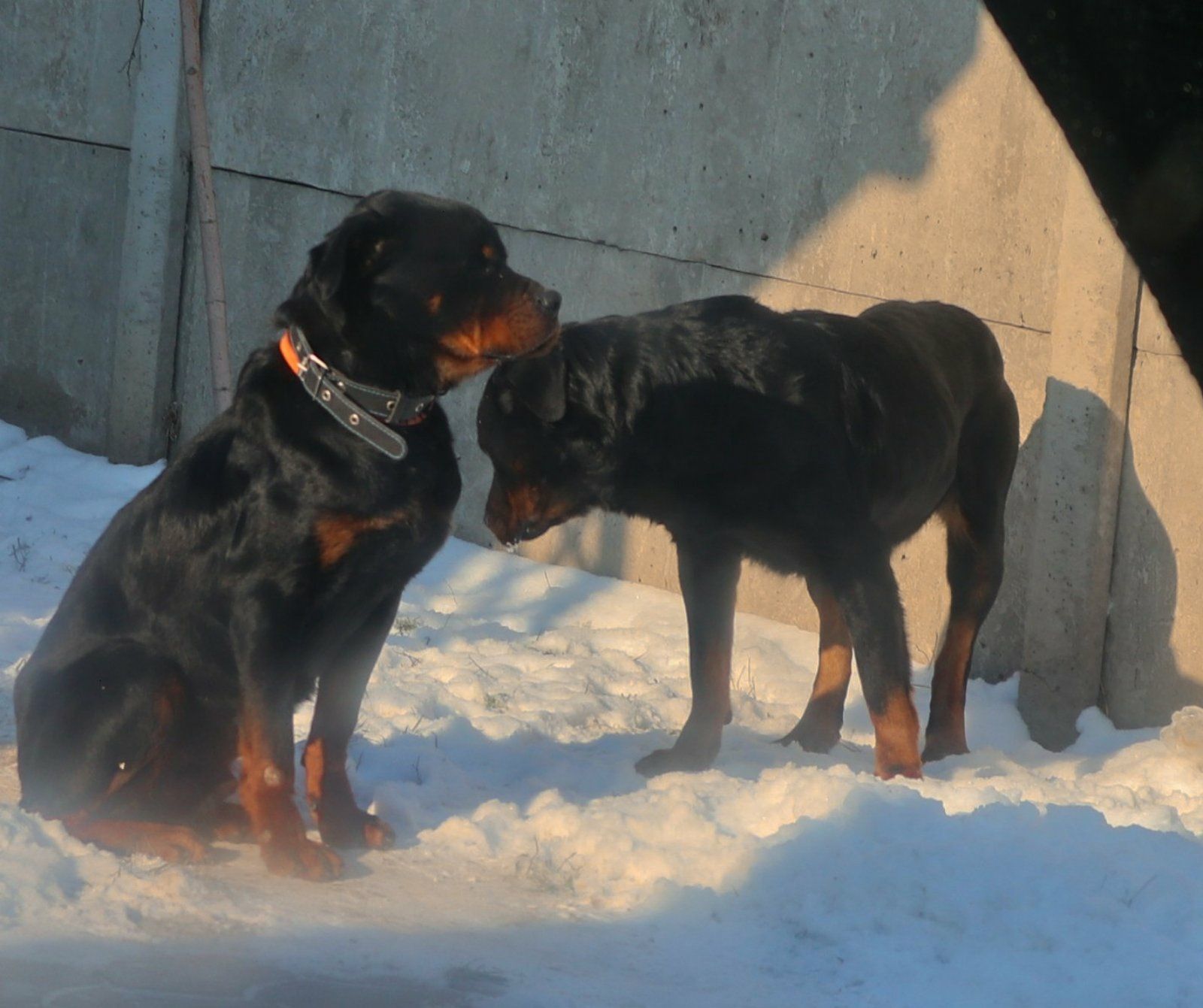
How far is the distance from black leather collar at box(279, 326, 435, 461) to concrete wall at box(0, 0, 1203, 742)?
2.56 meters

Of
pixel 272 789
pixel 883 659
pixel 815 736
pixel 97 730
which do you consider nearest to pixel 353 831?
pixel 272 789

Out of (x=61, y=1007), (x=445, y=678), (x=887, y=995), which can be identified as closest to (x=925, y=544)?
(x=445, y=678)

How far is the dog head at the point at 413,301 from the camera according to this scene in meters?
3.46

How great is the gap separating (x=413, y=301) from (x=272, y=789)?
1205mm

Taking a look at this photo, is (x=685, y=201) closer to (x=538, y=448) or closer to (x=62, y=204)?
(x=538, y=448)

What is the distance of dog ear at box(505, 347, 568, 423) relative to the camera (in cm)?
409

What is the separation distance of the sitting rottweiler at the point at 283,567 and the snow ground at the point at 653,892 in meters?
0.15

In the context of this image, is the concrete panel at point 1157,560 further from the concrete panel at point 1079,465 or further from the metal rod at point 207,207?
the metal rod at point 207,207

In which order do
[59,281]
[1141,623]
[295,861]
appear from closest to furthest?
[295,861] < [1141,623] < [59,281]

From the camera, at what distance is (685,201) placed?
6230 mm

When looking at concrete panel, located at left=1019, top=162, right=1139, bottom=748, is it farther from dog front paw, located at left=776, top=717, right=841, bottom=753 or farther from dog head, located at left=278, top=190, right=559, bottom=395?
dog head, located at left=278, top=190, right=559, bottom=395

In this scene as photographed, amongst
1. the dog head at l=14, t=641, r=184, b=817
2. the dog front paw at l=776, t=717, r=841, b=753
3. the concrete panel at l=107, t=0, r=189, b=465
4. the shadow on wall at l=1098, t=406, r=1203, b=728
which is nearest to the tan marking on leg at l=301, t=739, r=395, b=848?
the dog head at l=14, t=641, r=184, b=817

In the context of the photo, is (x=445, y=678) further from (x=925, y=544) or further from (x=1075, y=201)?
(x=1075, y=201)

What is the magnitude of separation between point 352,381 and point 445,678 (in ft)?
6.39
